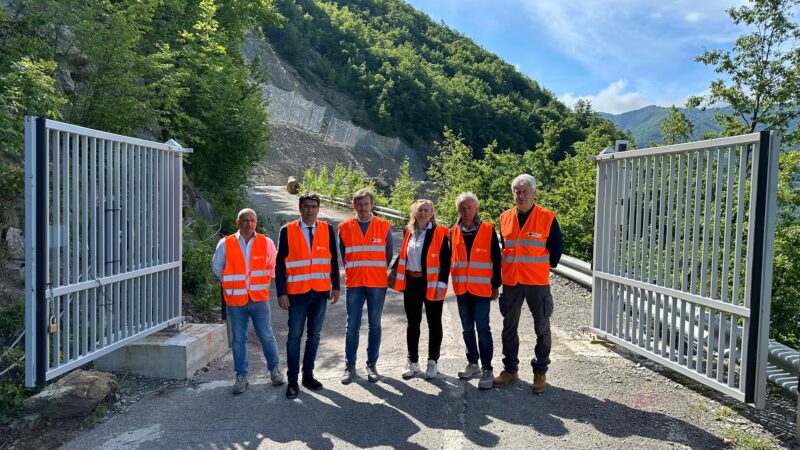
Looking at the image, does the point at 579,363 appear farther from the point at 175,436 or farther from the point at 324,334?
the point at 175,436

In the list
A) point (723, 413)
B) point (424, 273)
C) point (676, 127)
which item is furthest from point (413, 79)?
point (723, 413)

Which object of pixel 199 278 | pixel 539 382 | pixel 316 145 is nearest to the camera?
pixel 539 382

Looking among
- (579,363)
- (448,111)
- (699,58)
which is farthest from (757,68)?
(448,111)

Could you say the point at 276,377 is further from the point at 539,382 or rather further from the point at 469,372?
the point at 539,382

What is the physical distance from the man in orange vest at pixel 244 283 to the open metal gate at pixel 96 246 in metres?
1.08

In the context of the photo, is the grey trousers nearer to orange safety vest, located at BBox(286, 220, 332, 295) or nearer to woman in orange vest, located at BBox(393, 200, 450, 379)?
woman in orange vest, located at BBox(393, 200, 450, 379)

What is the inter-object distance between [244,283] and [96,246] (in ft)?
4.77

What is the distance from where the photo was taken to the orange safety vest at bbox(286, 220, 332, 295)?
16.9 ft

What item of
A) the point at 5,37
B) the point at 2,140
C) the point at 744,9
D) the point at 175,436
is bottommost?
the point at 175,436

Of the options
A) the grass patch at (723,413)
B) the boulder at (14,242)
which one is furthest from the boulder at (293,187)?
the grass patch at (723,413)

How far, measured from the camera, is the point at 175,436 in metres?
4.42

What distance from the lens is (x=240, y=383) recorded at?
5.33m

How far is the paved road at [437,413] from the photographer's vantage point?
166 inches

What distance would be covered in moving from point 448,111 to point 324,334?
216 feet
